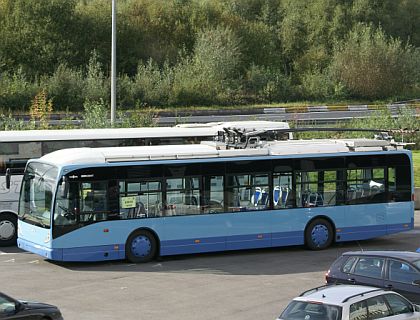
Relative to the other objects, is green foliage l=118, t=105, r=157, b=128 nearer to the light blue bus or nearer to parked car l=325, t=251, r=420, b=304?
the light blue bus

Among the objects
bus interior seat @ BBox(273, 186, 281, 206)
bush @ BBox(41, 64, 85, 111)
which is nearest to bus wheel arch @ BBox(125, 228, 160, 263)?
bus interior seat @ BBox(273, 186, 281, 206)

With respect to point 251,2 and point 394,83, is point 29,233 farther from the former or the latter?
point 251,2

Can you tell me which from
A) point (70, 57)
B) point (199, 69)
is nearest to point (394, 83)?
point (199, 69)

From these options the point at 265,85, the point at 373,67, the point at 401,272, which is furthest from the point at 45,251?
the point at 373,67

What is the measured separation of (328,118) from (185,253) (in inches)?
1230

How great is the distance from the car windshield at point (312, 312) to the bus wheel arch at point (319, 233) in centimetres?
1114

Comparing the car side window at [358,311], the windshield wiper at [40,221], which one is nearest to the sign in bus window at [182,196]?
the windshield wiper at [40,221]

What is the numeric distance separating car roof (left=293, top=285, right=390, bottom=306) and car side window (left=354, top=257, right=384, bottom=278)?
2589mm

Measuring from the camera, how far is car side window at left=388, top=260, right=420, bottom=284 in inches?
609

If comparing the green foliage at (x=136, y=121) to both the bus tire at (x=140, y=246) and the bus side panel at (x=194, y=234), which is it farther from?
the bus tire at (x=140, y=246)

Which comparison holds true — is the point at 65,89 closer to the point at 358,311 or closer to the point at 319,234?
the point at 319,234

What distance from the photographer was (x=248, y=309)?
16.6 metres

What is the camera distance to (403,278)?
1552 cm

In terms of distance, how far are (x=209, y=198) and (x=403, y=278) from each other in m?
7.38
